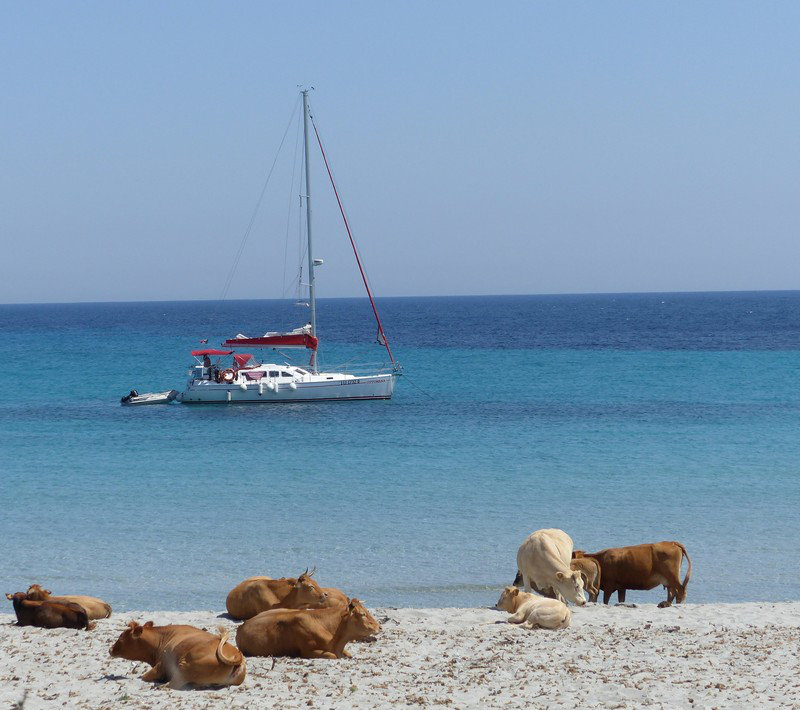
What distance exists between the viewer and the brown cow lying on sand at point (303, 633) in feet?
30.7

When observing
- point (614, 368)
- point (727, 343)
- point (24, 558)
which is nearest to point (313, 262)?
point (614, 368)

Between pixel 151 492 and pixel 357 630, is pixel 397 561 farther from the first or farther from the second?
pixel 151 492

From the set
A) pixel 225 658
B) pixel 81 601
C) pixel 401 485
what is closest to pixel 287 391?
pixel 401 485

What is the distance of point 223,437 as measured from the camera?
30469 mm

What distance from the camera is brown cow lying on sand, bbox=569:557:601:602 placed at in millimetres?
12250

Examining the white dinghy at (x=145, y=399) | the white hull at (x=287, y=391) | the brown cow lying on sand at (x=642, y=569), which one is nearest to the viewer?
the brown cow lying on sand at (x=642, y=569)

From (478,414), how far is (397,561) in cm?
1884

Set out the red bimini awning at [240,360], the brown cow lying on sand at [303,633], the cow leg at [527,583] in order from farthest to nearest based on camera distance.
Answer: the red bimini awning at [240,360], the cow leg at [527,583], the brown cow lying on sand at [303,633]

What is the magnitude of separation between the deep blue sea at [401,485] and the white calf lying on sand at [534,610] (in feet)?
6.66

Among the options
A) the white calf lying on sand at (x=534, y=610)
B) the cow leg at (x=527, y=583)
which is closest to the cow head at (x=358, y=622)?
the white calf lying on sand at (x=534, y=610)

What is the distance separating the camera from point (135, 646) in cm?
912

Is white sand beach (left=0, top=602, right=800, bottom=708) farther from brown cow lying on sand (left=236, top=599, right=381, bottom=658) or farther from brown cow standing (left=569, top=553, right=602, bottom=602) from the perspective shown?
brown cow standing (left=569, top=553, right=602, bottom=602)

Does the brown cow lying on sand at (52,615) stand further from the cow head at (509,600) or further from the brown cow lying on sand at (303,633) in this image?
the cow head at (509,600)

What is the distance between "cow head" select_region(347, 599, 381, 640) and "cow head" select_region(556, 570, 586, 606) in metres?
2.94
